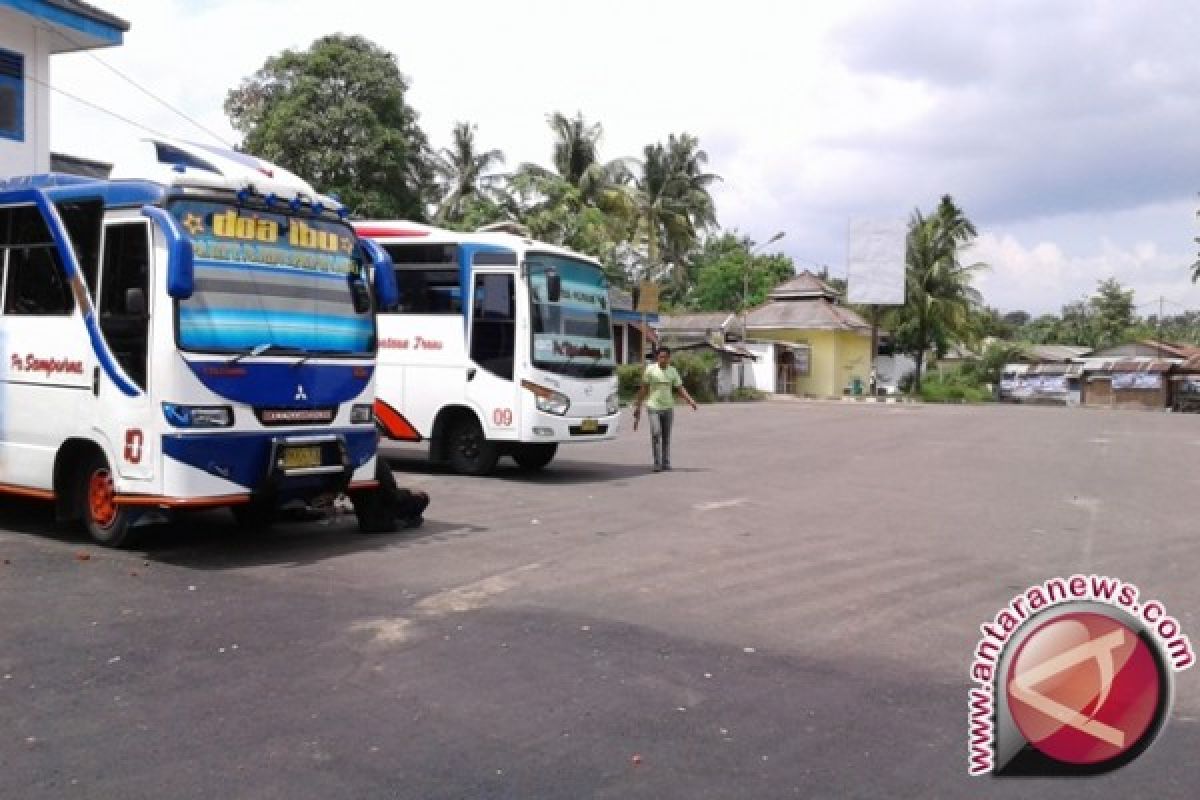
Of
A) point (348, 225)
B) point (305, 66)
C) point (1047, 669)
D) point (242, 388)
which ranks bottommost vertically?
point (1047, 669)

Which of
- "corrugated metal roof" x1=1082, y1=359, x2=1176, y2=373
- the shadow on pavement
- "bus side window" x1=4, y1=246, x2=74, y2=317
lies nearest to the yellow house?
"corrugated metal roof" x1=1082, y1=359, x2=1176, y2=373

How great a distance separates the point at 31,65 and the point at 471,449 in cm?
896

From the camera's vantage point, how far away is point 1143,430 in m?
31.8

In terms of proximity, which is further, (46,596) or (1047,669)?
(46,596)

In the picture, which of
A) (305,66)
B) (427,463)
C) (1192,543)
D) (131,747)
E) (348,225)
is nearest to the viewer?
(131,747)

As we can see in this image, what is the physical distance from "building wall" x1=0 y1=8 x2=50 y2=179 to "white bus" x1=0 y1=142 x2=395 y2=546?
8028 mm

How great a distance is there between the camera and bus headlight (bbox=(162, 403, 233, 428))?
25.7 ft

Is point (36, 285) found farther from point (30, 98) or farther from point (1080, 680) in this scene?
point (30, 98)

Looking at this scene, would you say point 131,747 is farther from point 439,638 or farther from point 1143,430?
point 1143,430

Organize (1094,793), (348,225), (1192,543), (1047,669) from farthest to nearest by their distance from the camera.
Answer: (1192,543)
(348,225)
(1094,793)
(1047,669)

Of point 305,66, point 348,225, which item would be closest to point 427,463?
point 348,225

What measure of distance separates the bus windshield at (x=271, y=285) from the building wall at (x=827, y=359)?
173 ft

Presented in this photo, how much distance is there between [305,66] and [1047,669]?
31202mm

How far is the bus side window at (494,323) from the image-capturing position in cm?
1379
